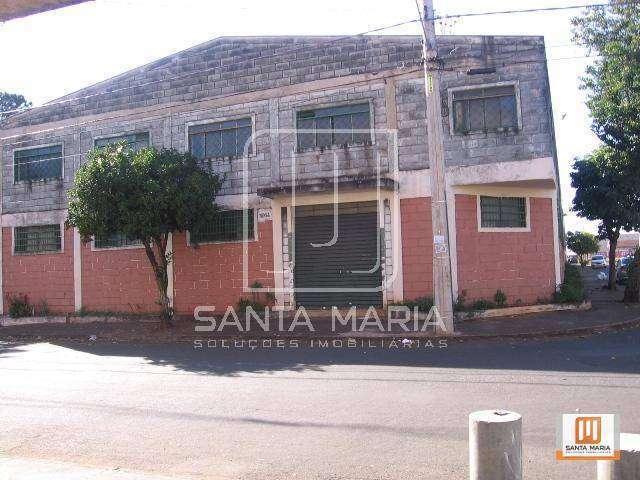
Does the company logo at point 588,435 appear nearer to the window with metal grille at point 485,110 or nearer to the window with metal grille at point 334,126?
the window with metal grille at point 485,110

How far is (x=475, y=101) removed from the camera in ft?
48.9

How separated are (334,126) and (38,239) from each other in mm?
10581

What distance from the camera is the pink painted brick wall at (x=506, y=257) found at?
15.0 meters

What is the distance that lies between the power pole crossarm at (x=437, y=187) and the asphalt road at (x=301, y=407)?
3.92 ft

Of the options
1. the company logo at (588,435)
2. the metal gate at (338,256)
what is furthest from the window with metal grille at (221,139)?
the company logo at (588,435)

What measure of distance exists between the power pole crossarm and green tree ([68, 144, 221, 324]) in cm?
566

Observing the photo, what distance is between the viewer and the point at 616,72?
16953mm

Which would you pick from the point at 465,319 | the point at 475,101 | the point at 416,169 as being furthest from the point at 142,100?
the point at 465,319

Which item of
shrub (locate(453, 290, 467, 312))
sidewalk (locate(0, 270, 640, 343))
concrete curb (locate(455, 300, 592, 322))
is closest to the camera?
sidewalk (locate(0, 270, 640, 343))

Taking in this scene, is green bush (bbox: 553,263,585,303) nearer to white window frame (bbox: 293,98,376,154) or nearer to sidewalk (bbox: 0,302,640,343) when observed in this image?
sidewalk (bbox: 0,302,640,343)

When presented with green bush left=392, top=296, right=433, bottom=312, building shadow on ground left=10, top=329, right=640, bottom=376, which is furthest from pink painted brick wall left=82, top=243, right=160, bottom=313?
green bush left=392, top=296, right=433, bottom=312

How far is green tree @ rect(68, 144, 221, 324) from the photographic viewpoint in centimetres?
1378

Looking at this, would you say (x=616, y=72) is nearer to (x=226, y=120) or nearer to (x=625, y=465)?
Result: (x=226, y=120)

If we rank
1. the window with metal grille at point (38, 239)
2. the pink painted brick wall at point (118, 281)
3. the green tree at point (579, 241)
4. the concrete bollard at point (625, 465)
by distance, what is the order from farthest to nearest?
1. the green tree at point (579, 241)
2. the window with metal grille at point (38, 239)
3. the pink painted brick wall at point (118, 281)
4. the concrete bollard at point (625, 465)
